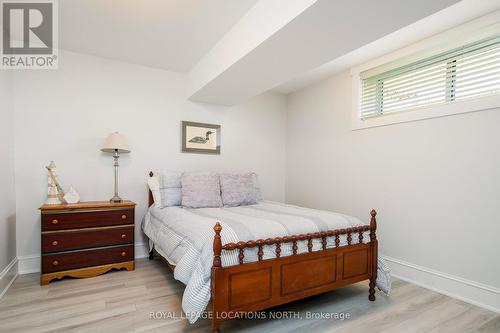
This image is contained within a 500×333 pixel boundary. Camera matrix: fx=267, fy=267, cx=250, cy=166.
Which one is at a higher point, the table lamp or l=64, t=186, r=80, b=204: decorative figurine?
the table lamp

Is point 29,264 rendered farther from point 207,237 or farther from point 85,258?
point 207,237

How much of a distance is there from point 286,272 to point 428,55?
8.32 ft

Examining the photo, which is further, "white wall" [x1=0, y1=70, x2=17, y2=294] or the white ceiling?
"white wall" [x1=0, y1=70, x2=17, y2=294]

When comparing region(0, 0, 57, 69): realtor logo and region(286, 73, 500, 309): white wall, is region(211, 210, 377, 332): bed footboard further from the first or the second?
region(0, 0, 57, 69): realtor logo

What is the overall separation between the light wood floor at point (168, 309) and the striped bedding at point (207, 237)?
11.8 inches

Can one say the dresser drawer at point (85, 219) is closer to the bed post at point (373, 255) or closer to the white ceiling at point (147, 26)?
the white ceiling at point (147, 26)

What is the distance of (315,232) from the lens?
6.84ft

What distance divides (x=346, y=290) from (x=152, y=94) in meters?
3.16

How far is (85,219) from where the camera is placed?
8.72 feet

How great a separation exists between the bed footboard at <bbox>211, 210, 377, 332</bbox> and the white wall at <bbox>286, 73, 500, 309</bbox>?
0.76 meters

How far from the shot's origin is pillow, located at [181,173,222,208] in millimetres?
2947

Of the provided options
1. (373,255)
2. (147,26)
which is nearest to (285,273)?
(373,255)

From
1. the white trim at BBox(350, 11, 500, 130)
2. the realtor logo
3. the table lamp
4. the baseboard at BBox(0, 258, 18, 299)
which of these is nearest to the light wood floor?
the baseboard at BBox(0, 258, 18, 299)

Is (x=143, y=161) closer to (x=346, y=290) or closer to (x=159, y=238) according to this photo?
(x=159, y=238)
